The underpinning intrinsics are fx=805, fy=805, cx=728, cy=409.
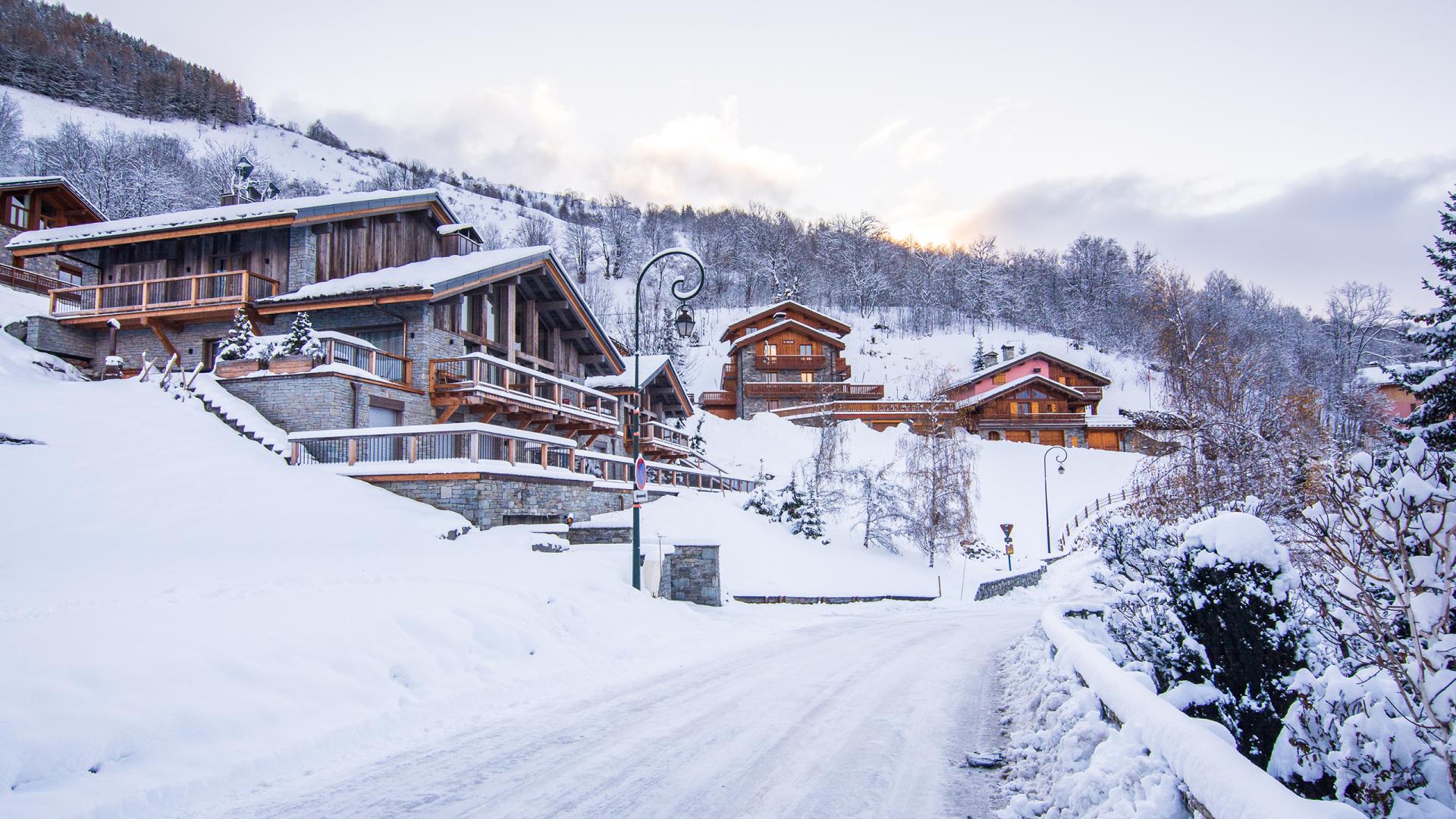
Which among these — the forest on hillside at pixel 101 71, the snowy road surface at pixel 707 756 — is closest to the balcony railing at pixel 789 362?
the snowy road surface at pixel 707 756

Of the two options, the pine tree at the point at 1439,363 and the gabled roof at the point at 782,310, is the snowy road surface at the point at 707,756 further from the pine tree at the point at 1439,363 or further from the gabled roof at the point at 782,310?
the gabled roof at the point at 782,310

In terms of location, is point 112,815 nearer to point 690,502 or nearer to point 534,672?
point 534,672

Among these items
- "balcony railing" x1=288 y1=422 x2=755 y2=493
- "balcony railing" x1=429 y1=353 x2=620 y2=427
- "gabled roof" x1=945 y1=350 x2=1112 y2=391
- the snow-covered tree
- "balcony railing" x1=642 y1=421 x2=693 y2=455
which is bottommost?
"balcony railing" x1=288 y1=422 x2=755 y2=493

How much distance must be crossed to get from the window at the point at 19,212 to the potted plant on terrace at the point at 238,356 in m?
27.9

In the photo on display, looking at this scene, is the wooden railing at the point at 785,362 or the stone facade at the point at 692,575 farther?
the wooden railing at the point at 785,362

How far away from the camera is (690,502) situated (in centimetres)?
3042

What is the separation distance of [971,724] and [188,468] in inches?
682

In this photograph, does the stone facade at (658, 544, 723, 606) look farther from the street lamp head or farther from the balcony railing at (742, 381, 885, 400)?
the balcony railing at (742, 381, 885, 400)

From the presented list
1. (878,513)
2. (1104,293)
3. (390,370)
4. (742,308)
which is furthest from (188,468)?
(1104,293)

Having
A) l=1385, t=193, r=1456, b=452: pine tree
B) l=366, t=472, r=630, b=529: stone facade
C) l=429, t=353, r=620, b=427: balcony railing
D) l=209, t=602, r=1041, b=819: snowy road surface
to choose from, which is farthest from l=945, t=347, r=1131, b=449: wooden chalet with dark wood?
l=209, t=602, r=1041, b=819: snowy road surface

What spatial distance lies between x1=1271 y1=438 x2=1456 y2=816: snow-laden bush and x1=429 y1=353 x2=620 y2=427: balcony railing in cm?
2363

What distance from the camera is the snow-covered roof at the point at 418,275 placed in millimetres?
25641

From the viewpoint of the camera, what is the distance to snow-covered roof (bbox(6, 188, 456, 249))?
27719 mm

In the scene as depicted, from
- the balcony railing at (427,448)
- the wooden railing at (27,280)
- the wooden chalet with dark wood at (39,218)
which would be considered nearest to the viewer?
the balcony railing at (427,448)
